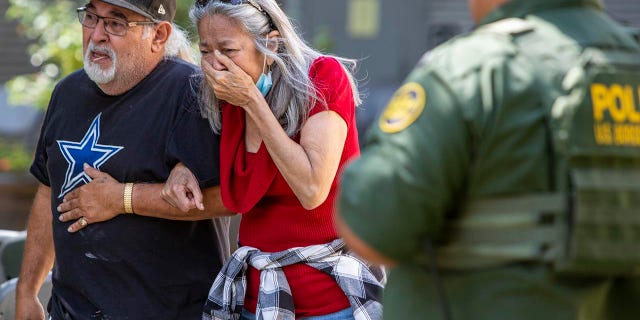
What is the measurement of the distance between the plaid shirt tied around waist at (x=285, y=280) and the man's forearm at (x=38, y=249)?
3.18 ft

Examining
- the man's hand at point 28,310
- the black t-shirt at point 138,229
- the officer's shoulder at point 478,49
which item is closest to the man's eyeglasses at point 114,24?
the black t-shirt at point 138,229

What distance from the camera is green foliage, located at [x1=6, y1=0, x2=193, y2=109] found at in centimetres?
762

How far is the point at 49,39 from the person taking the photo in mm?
7918

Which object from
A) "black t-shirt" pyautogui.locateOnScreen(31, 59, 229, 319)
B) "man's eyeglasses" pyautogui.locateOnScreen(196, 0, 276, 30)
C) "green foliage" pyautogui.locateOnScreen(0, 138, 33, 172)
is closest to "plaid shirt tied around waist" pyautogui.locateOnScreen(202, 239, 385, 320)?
"black t-shirt" pyautogui.locateOnScreen(31, 59, 229, 319)

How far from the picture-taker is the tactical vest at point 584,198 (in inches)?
88.7

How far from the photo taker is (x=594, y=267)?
7.46 feet

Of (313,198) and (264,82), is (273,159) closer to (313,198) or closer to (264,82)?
(313,198)

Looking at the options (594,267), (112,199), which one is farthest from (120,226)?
(594,267)

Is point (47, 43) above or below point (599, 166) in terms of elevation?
below

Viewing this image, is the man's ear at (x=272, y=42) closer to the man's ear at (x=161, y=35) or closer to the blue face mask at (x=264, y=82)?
the blue face mask at (x=264, y=82)

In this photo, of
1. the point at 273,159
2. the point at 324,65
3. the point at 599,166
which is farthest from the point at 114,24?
the point at 599,166

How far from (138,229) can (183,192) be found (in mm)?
289

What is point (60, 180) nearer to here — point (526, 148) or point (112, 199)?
point (112, 199)

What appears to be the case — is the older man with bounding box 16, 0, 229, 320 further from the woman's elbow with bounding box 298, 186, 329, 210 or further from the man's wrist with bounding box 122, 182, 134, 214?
the woman's elbow with bounding box 298, 186, 329, 210
